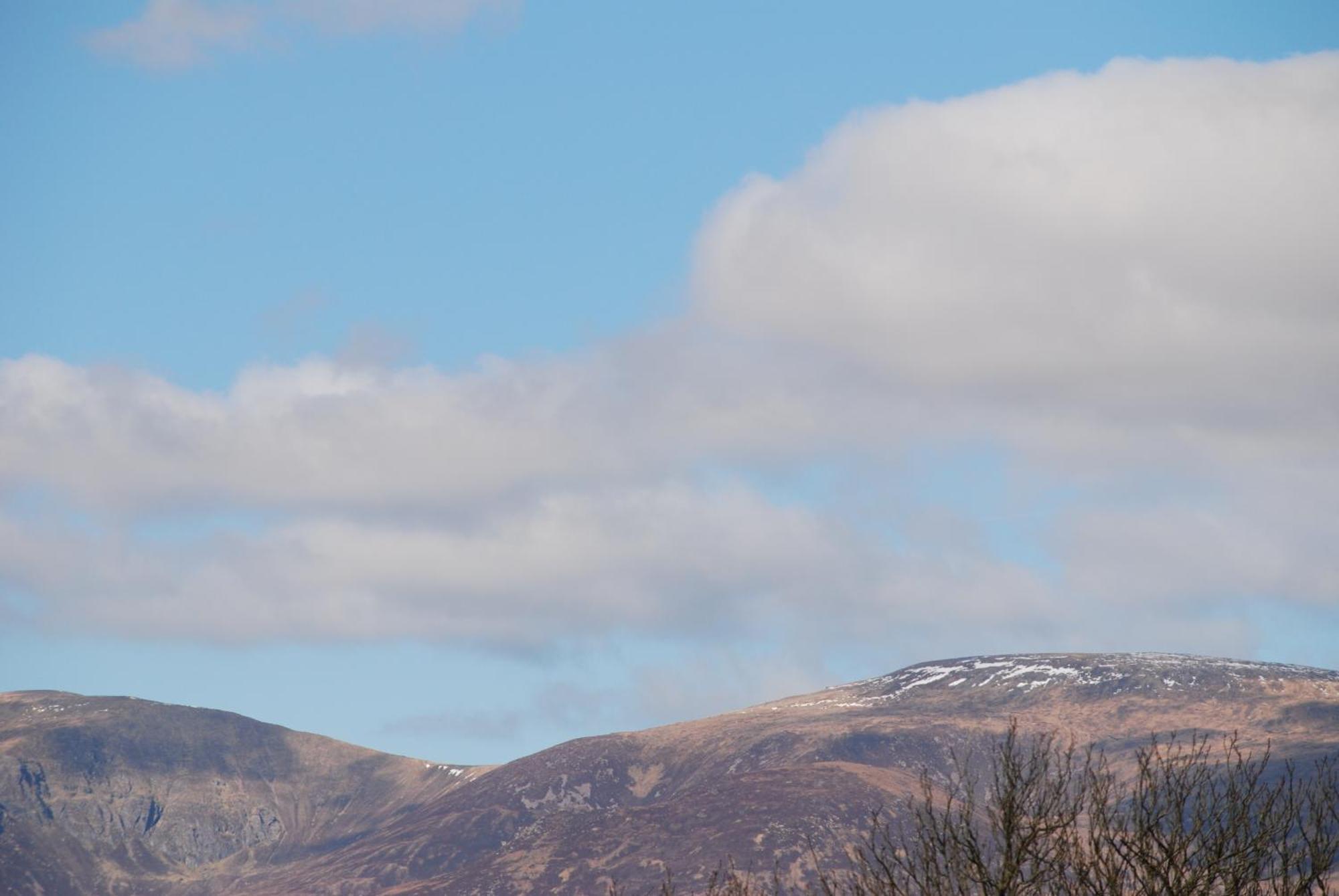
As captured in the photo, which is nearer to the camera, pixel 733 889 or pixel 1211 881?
pixel 1211 881

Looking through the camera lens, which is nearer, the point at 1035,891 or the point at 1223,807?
the point at 1035,891

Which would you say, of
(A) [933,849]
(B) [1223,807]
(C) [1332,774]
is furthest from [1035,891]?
(C) [1332,774]

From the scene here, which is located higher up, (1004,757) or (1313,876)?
(1004,757)

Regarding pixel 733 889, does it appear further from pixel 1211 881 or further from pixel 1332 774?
pixel 1332 774

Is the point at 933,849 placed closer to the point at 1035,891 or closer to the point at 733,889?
the point at 1035,891

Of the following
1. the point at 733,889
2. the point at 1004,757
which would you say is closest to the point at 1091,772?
the point at 1004,757

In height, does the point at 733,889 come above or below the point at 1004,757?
below

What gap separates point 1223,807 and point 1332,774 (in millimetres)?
8713

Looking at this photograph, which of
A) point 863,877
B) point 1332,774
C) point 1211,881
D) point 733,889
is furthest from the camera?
point 1332,774

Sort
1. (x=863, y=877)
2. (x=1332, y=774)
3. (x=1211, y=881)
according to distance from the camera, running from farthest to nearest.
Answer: (x=1332, y=774)
(x=863, y=877)
(x=1211, y=881)

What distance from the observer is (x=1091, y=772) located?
46.6 metres

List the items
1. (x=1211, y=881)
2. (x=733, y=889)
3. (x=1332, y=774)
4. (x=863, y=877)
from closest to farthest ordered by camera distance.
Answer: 1. (x=1211, y=881)
2. (x=863, y=877)
3. (x=733, y=889)
4. (x=1332, y=774)

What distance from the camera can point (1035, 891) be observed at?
43.9 m

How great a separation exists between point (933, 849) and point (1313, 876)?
1053 centimetres
